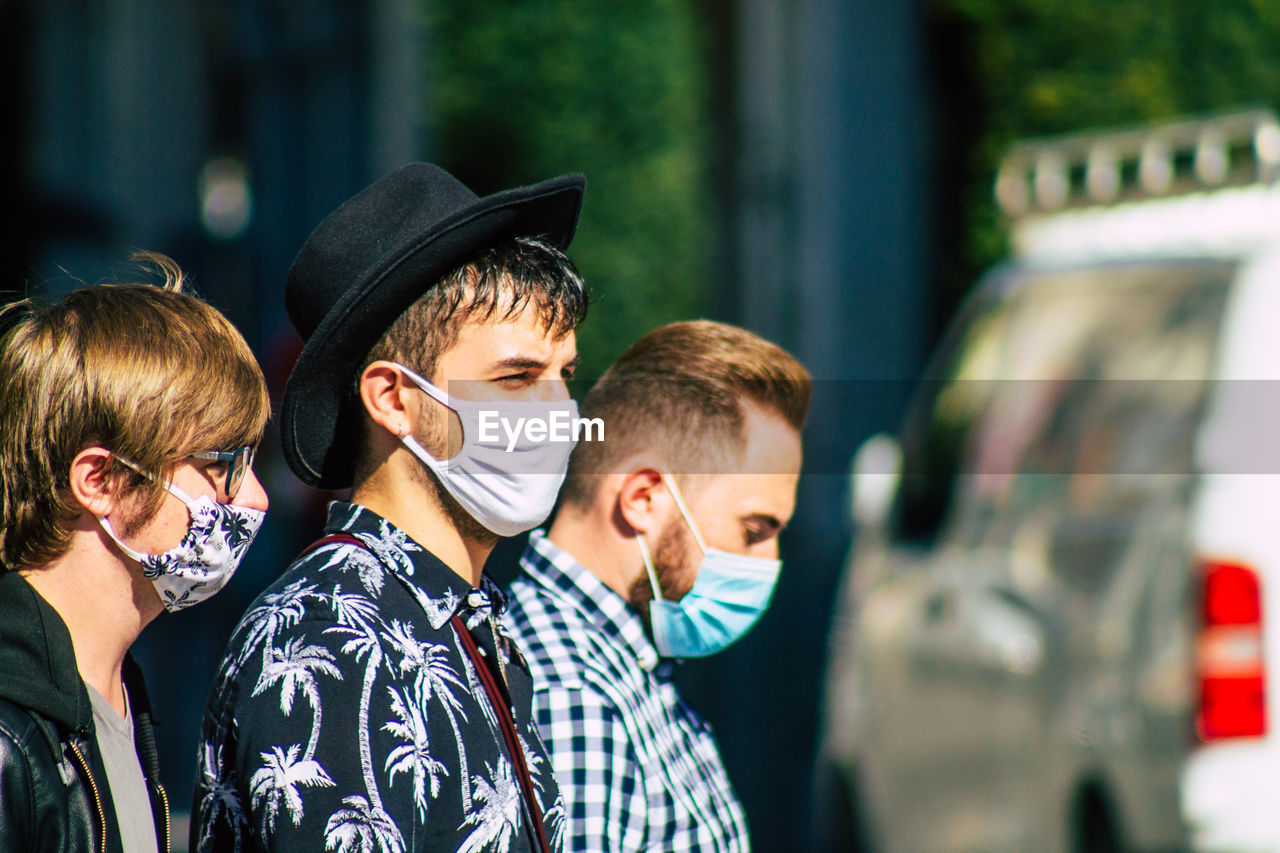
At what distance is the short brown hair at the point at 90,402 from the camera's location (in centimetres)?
188

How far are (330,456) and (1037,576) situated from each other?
3.08 metres

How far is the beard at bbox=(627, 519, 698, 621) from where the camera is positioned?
8.05 feet

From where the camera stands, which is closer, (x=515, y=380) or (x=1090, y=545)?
(x=515, y=380)

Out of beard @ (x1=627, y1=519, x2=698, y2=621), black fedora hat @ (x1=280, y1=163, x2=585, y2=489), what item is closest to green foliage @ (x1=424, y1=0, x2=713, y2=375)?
beard @ (x1=627, y1=519, x2=698, y2=621)

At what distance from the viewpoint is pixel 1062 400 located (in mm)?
5078

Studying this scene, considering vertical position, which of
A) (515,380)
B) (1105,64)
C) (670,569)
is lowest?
(670,569)

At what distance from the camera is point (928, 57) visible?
36.0 ft

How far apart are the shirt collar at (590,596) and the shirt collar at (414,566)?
39 cm

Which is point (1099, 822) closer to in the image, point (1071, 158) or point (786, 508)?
point (786, 508)

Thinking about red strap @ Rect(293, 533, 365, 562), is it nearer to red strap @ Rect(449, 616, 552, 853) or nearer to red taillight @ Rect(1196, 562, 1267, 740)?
red strap @ Rect(449, 616, 552, 853)

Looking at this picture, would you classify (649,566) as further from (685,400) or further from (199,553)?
(199,553)

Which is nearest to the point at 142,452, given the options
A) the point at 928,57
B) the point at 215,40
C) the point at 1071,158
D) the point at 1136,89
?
the point at 1071,158

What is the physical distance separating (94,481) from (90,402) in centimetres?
10

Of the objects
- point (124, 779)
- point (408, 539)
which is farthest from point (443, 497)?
point (124, 779)
